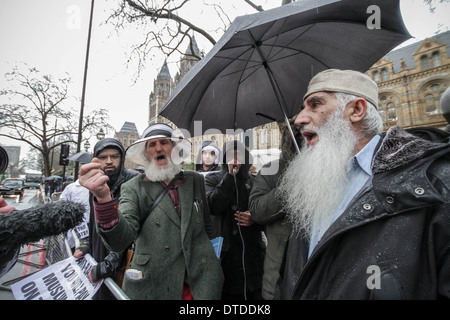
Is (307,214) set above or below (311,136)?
below

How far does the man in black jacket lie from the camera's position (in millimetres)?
2176

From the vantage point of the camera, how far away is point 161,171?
2.09 metres

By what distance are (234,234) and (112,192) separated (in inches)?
65.5

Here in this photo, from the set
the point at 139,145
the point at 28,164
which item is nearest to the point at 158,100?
the point at 28,164

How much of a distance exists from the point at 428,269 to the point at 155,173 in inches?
76.4

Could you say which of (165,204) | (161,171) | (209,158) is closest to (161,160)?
(161,171)

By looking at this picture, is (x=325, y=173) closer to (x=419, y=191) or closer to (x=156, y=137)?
Result: (x=419, y=191)

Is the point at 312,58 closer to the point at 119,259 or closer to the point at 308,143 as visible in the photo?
the point at 308,143

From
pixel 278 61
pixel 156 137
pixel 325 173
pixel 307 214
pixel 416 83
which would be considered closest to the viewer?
pixel 325 173

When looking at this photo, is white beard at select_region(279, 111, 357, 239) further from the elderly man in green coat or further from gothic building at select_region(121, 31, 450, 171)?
gothic building at select_region(121, 31, 450, 171)

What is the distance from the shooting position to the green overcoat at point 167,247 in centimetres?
171

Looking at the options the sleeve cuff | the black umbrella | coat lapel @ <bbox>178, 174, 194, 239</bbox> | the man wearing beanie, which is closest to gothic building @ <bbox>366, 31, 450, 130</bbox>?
the man wearing beanie

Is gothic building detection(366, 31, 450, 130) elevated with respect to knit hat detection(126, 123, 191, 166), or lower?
elevated

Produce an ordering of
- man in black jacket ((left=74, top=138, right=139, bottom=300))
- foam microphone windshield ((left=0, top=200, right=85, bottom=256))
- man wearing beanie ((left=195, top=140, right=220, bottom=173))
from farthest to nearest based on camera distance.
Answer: man wearing beanie ((left=195, top=140, right=220, bottom=173))
man in black jacket ((left=74, top=138, right=139, bottom=300))
foam microphone windshield ((left=0, top=200, right=85, bottom=256))
